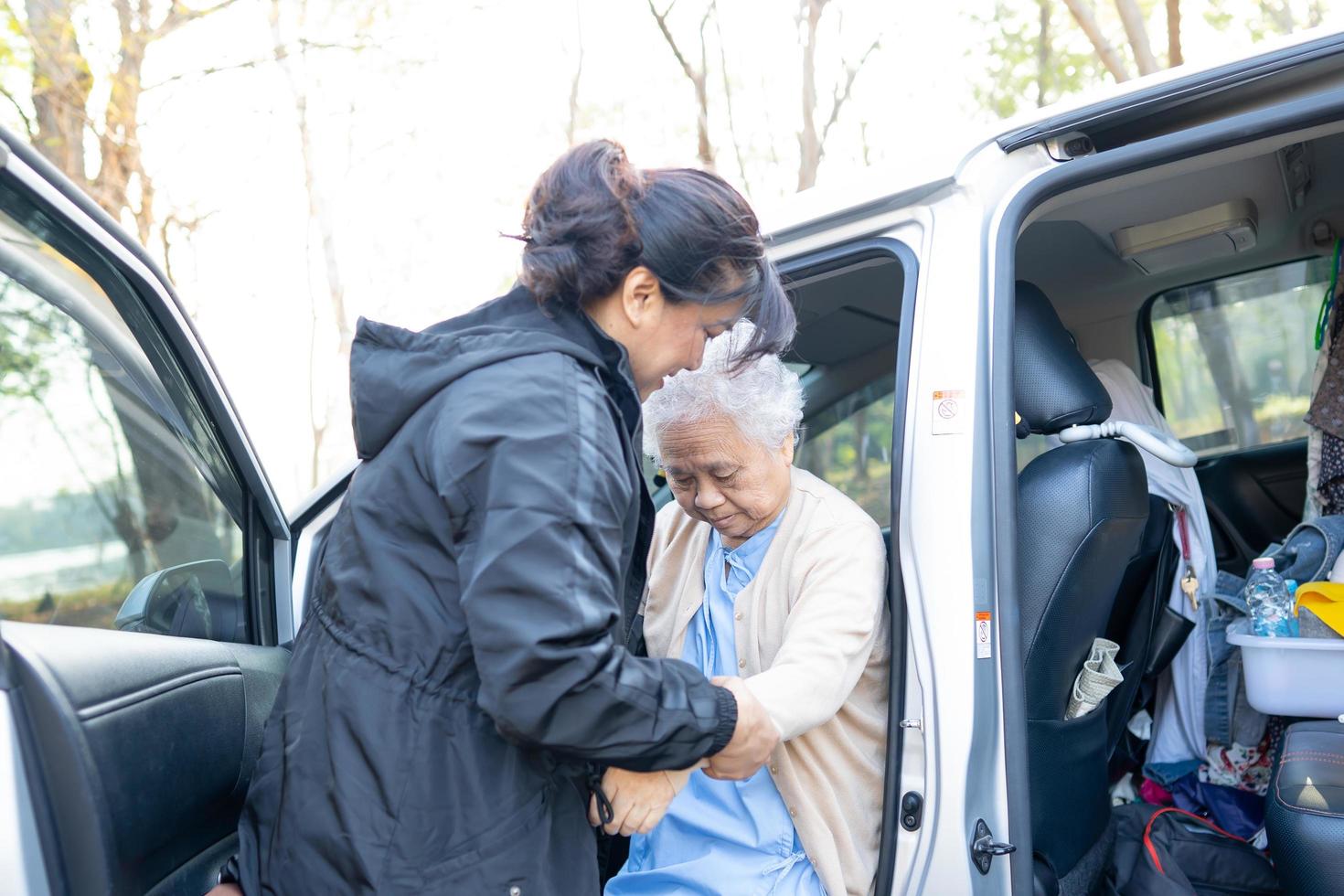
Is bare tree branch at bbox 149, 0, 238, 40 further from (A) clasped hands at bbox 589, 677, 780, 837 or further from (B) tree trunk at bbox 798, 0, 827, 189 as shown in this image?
(A) clasped hands at bbox 589, 677, 780, 837

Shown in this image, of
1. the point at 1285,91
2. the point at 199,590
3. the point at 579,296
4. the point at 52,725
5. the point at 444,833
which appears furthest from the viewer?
the point at 199,590

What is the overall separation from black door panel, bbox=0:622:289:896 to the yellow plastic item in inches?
89.3

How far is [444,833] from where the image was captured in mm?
1406

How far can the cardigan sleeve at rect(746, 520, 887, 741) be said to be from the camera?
185cm

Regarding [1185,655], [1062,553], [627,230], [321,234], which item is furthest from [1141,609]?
[321,234]

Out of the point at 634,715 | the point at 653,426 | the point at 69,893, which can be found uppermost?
the point at 653,426

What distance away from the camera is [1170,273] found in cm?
365

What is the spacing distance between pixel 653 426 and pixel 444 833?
1.04 meters

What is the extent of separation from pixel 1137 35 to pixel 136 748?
6848mm

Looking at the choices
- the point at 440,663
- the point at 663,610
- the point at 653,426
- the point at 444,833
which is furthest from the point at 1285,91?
the point at 444,833

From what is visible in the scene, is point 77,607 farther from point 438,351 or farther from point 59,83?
point 59,83

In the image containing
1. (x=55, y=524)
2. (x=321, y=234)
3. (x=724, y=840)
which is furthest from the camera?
(x=321, y=234)

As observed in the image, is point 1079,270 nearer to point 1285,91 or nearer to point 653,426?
point 1285,91

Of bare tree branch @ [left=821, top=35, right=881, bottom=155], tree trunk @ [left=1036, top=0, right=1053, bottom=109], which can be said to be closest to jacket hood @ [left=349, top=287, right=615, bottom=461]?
bare tree branch @ [left=821, top=35, right=881, bottom=155]
